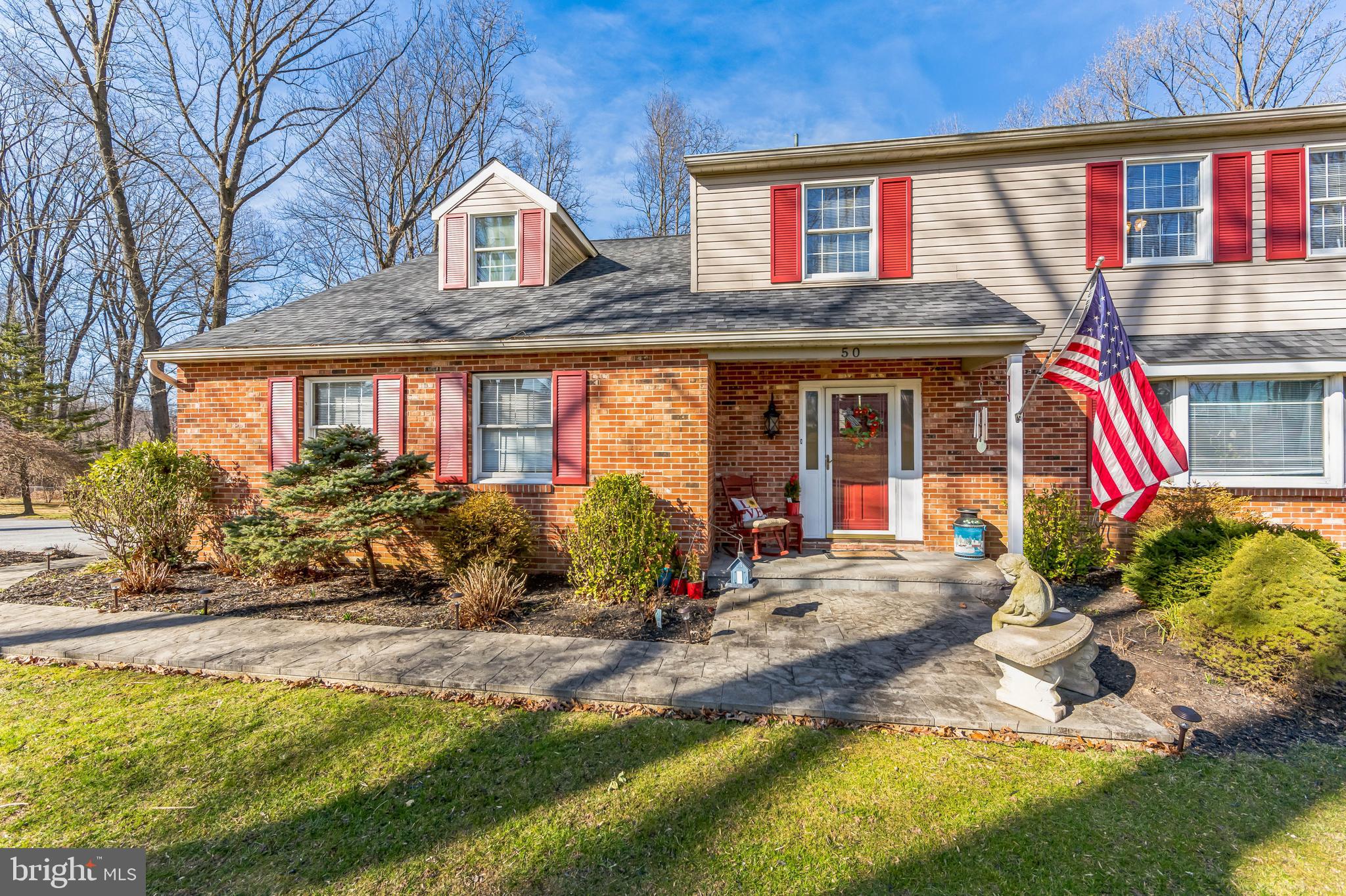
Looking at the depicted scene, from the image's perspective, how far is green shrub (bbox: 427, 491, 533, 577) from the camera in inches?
239

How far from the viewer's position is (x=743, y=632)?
488 cm

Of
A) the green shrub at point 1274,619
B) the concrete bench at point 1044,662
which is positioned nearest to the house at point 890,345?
the green shrub at point 1274,619

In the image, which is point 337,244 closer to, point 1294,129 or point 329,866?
point 329,866

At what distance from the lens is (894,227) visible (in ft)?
25.0

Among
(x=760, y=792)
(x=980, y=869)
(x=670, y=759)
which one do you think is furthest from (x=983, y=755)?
(x=670, y=759)

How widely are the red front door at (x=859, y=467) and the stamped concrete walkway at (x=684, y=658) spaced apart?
2.00 meters

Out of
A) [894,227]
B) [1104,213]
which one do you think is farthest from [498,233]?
[1104,213]

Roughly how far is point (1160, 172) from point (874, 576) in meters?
6.91

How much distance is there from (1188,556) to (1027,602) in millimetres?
2814

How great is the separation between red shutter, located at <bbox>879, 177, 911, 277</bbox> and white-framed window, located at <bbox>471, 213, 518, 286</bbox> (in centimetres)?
582

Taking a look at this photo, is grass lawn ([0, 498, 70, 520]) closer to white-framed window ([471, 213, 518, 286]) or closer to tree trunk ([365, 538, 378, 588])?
tree trunk ([365, 538, 378, 588])

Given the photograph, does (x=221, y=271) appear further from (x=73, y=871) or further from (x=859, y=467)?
(x=859, y=467)

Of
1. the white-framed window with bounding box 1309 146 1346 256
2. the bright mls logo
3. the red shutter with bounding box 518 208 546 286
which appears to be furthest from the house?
the bright mls logo

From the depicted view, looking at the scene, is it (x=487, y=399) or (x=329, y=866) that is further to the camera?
(x=487, y=399)
